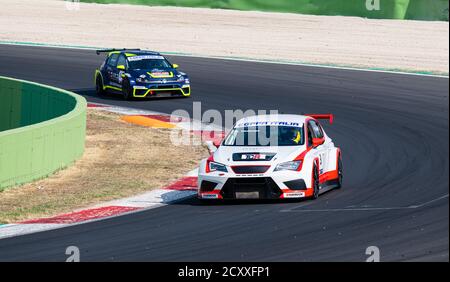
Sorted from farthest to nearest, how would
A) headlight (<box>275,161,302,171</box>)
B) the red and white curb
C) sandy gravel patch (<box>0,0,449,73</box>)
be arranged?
sandy gravel patch (<box>0,0,449,73</box>)
headlight (<box>275,161,302,171</box>)
the red and white curb

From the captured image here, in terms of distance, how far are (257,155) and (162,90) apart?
12798 millimetres

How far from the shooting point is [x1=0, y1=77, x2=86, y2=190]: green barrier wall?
60.1 feet

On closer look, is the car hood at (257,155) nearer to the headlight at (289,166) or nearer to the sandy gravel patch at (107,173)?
the headlight at (289,166)

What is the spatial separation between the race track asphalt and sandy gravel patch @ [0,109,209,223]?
1569 millimetres

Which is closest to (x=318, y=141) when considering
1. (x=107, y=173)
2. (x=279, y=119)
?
(x=279, y=119)

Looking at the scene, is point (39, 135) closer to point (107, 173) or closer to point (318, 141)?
point (107, 173)

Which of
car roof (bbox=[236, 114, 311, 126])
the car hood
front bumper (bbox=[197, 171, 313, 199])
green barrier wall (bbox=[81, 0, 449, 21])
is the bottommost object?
front bumper (bbox=[197, 171, 313, 199])

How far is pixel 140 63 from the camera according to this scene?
3038 cm

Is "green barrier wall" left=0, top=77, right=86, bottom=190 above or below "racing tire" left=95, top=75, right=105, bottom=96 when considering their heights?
above

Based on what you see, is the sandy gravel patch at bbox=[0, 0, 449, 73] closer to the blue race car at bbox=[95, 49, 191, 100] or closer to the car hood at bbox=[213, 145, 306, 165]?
the blue race car at bbox=[95, 49, 191, 100]

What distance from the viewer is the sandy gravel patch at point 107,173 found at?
17391mm

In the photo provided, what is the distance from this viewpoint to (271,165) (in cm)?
1662

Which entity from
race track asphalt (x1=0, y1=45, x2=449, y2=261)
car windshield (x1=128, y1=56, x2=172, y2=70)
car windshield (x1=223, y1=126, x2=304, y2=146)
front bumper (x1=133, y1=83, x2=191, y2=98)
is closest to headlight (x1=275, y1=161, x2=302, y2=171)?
race track asphalt (x1=0, y1=45, x2=449, y2=261)

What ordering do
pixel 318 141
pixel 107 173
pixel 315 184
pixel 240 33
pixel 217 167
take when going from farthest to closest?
pixel 240 33
pixel 107 173
pixel 318 141
pixel 217 167
pixel 315 184
